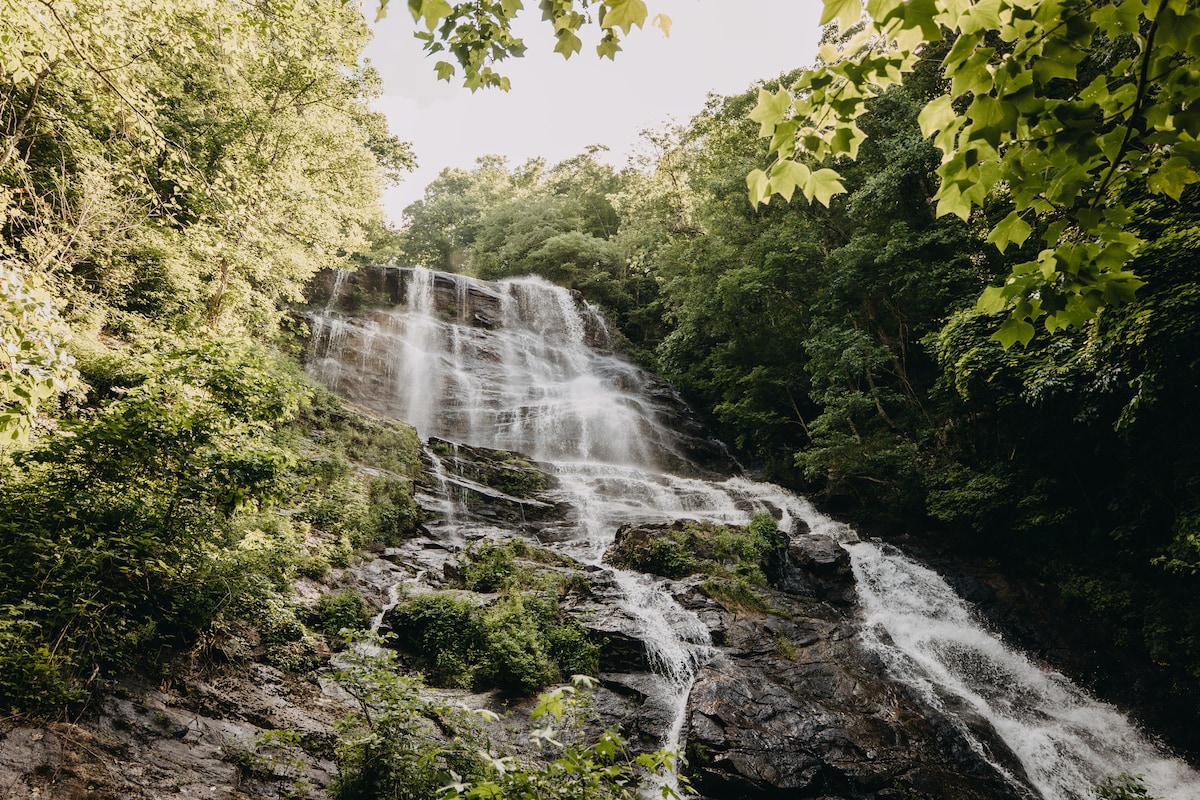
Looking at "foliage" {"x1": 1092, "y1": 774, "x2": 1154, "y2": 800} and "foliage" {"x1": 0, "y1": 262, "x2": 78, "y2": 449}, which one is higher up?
"foliage" {"x1": 0, "y1": 262, "x2": 78, "y2": 449}

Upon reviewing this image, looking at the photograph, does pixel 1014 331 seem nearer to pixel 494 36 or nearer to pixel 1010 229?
pixel 1010 229

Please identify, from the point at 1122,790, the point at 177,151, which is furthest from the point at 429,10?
the point at 1122,790

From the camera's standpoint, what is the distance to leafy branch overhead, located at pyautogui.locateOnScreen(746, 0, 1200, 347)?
1.41m

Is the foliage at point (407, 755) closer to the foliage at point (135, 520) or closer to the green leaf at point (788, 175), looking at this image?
the foliage at point (135, 520)

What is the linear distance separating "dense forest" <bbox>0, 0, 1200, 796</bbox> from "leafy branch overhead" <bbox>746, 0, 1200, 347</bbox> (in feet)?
0.27

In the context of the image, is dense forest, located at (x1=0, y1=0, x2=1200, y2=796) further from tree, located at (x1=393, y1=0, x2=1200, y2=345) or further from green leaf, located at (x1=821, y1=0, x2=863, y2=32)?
green leaf, located at (x1=821, y1=0, x2=863, y2=32)

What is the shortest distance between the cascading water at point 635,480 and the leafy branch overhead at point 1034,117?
5.89 metres

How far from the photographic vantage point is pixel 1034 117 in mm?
1517

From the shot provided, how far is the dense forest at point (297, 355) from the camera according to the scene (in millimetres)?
4195

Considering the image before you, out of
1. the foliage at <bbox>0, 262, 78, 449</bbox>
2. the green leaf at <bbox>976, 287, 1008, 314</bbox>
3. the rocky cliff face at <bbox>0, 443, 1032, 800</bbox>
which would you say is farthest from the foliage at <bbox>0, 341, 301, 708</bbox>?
the green leaf at <bbox>976, 287, 1008, 314</bbox>

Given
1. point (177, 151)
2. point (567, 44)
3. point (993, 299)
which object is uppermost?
point (177, 151)

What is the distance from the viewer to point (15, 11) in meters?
5.04

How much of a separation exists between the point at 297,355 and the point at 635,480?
1119 centimetres

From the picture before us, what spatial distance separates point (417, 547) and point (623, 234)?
70.2 feet
